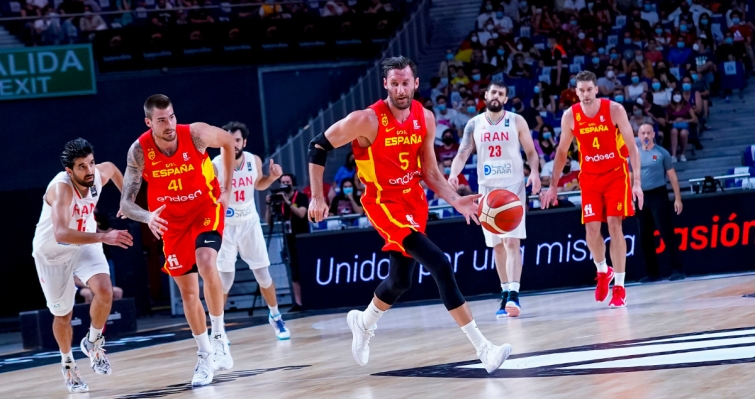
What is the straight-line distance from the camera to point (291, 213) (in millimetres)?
14133

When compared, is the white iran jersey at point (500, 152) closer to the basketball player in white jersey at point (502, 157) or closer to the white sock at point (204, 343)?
the basketball player in white jersey at point (502, 157)

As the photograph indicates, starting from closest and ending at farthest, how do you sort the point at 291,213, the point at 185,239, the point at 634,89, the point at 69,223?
1. the point at 185,239
2. the point at 69,223
3. the point at 291,213
4. the point at 634,89

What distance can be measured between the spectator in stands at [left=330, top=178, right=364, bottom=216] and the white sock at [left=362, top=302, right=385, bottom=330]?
7768 mm

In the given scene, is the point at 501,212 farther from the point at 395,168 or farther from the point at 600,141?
the point at 600,141

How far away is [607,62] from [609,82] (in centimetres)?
80

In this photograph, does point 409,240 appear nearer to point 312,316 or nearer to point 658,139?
point 312,316

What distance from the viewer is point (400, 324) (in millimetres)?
10609

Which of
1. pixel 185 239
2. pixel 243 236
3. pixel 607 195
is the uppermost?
pixel 185 239

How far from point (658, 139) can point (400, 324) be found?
25.5ft

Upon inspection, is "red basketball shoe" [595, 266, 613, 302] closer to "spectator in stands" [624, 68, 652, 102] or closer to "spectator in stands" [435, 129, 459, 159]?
"spectator in stands" [435, 129, 459, 159]

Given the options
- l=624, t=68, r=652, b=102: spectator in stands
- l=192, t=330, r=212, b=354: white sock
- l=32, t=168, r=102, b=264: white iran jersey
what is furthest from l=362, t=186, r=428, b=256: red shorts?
l=624, t=68, r=652, b=102: spectator in stands

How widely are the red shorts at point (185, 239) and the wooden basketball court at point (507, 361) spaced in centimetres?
80

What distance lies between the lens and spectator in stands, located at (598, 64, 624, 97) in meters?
18.0

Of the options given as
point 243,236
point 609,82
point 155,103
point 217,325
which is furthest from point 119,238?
point 609,82
